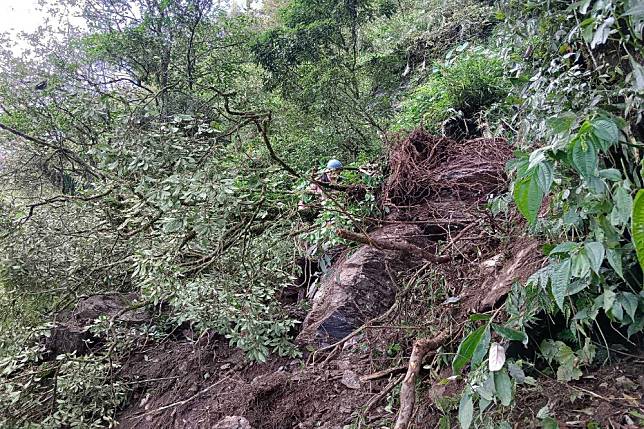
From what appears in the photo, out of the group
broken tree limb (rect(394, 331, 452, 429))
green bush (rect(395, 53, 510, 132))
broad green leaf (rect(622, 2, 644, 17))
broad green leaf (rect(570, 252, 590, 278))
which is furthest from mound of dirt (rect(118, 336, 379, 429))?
green bush (rect(395, 53, 510, 132))

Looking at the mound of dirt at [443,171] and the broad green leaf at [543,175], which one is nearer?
the broad green leaf at [543,175]

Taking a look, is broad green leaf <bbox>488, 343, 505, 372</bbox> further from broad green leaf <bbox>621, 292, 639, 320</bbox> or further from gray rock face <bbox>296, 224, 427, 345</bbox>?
gray rock face <bbox>296, 224, 427, 345</bbox>

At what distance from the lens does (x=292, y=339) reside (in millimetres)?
2492

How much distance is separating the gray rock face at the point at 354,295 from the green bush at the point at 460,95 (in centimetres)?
146

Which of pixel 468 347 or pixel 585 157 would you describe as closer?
pixel 585 157

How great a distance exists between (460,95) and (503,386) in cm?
308

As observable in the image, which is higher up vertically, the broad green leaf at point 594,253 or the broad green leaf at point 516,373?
the broad green leaf at point 594,253

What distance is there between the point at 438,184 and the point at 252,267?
4.26 ft

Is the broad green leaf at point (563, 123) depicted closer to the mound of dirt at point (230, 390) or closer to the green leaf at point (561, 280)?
the green leaf at point (561, 280)

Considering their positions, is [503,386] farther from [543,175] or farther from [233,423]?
[233,423]

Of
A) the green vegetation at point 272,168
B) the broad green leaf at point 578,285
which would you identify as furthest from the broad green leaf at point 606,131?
the broad green leaf at point 578,285

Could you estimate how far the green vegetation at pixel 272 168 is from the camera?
111 centimetres

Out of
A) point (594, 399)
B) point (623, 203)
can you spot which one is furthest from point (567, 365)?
point (623, 203)

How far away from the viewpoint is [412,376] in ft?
5.13
